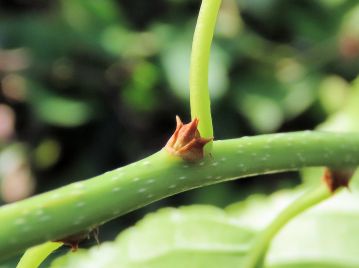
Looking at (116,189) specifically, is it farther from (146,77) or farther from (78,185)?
(146,77)

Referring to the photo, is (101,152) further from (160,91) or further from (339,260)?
(339,260)

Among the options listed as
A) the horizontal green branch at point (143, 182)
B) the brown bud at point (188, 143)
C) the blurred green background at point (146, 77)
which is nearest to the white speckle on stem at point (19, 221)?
the horizontal green branch at point (143, 182)

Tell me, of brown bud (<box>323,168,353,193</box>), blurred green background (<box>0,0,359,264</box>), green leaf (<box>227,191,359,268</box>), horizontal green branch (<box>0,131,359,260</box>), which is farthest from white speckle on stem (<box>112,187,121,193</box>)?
blurred green background (<box>0,0,359,264</box>)

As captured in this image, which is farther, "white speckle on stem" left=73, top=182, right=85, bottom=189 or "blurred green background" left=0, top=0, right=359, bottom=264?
"blurred green background" left=0, top=0, right=359, bottom=264

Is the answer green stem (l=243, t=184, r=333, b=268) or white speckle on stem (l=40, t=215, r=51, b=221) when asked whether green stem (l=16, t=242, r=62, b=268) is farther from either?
green stem (l=243, t=184, r=333, b=268)

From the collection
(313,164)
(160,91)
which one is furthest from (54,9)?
(313,164)
